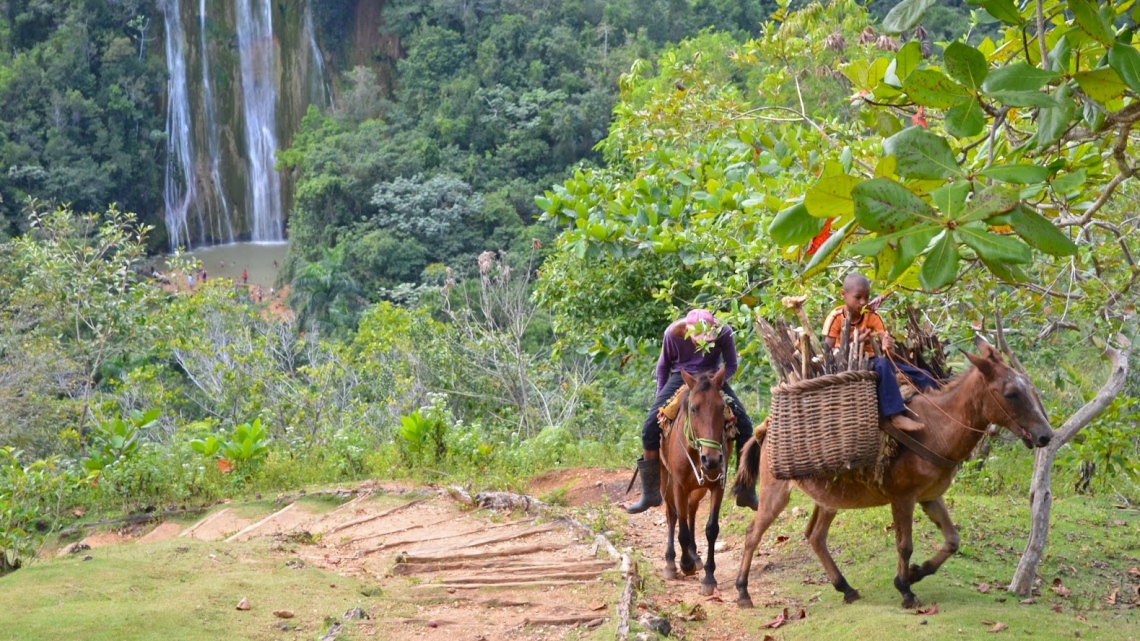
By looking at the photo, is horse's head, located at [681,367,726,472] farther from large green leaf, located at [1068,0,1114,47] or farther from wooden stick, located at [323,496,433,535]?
large green leaf, located at [1068,0,1114,47]

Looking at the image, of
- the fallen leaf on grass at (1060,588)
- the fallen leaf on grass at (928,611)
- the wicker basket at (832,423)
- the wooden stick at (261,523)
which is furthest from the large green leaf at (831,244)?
the wooden stick at (261,523)

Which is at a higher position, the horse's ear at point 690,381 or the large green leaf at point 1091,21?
the large green leaf at point 1091,21

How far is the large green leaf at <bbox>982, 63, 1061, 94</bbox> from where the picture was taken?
86.1 inches

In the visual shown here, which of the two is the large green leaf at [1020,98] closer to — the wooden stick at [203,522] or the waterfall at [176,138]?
the wooden stick at [203,522]

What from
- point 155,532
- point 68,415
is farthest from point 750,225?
point 68,415

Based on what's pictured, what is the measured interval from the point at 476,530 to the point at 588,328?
293 cm

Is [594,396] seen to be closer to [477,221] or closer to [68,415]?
[68,415]

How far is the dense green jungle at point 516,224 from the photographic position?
105 inches

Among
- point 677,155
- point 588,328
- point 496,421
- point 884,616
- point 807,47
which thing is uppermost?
point 807,47

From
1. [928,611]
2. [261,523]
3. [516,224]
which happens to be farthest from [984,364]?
[516,224]

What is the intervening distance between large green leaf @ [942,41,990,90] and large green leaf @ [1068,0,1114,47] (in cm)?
27

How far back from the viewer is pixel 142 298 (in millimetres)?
14531

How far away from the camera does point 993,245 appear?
1944mm

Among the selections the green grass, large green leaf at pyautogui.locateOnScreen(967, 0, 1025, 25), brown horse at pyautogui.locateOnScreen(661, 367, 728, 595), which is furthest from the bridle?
large green leaf at pyautogui.locateOnScreen(967, 0, 1025, 25)
